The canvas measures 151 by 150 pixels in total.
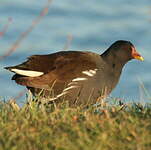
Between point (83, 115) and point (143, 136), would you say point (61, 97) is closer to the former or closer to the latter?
point (83, 115)

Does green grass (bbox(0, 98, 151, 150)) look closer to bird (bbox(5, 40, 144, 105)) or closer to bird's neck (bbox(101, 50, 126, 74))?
bird (bbox(5, 40, 144, 105))

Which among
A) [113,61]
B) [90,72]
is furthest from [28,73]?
[113,61]

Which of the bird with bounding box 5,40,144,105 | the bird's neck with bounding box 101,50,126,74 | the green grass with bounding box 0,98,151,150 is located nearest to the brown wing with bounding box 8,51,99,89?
the bird with bounding box 5,40,144,105

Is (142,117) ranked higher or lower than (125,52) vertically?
lower

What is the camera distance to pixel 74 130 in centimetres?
453

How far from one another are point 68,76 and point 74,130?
304cm

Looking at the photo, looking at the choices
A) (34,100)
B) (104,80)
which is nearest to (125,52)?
(104,80)

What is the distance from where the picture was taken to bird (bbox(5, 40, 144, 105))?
741 cm

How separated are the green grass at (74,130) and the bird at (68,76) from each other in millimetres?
1956

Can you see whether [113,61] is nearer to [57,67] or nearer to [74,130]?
[57,67]

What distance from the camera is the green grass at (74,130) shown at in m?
4.26

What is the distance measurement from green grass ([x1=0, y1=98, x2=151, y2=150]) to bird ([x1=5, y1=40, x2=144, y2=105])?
1.96 metres

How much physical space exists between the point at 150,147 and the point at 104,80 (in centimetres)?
345

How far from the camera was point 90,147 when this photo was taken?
13.8ft
